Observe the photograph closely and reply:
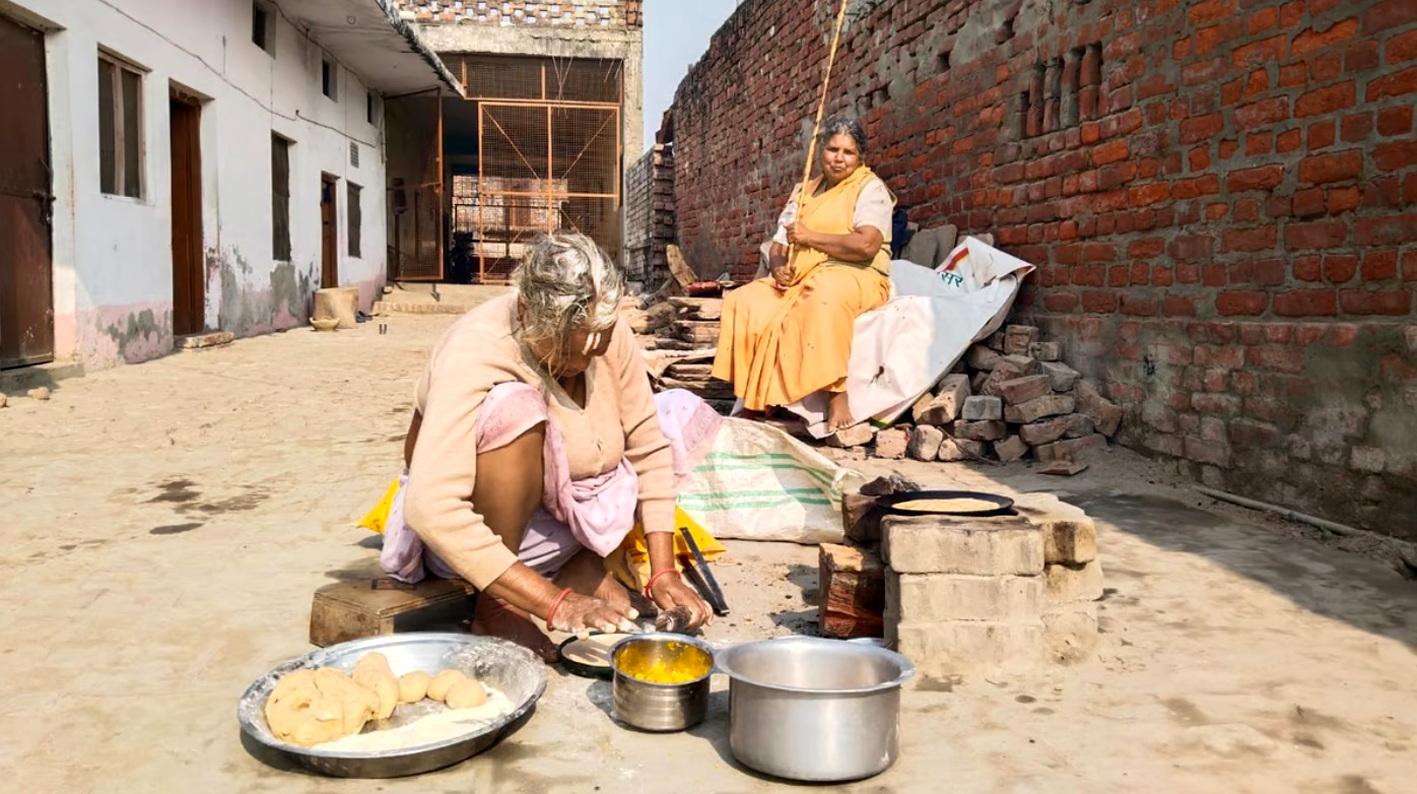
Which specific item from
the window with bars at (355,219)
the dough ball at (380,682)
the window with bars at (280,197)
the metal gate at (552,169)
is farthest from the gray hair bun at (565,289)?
the metal gate at (552,169)

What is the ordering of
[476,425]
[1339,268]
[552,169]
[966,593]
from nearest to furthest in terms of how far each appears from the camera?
1. [476,425]
2. [966,593]
3. [1339,268]
4. [552,169]

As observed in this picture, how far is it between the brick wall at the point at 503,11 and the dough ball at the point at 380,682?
53.1ft

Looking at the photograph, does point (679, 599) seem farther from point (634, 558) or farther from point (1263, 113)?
point (1263, 113)

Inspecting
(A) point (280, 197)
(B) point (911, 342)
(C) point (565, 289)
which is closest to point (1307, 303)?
(B) point (911, 342)

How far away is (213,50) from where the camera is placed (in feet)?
29.7

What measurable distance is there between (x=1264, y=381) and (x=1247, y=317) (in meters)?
0.26

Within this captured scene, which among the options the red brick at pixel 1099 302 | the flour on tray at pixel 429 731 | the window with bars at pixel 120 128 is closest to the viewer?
the flour on tray at pixel 429 731

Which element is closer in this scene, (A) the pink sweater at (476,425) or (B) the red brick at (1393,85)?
(A) the pink sweater at (476,425)

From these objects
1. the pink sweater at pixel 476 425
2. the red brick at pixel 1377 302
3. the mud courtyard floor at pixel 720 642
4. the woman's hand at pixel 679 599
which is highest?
the red brick at pixel 1377 302

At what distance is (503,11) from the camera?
16859 mm

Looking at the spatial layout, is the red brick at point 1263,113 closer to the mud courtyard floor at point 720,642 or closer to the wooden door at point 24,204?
the mud courtyard floor at point 720,642

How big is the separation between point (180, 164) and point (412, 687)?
8195mm

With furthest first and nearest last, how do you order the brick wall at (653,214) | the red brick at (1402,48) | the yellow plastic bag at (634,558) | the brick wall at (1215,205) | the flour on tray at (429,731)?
the brick wall at (653,214)
the brick wall at (1215,205)
the red brick at (1402,48)
the yellow plastic bag at (634,558)
the flour on tray at (429,731)

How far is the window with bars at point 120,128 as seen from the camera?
725 cm
